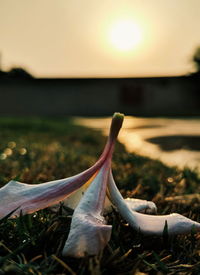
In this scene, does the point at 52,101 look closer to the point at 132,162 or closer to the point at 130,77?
the point at 130,77

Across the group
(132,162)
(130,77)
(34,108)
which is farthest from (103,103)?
(132,162)

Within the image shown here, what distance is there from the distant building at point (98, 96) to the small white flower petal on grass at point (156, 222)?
26.4 m

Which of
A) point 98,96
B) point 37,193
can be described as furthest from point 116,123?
point 98,96

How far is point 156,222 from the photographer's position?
3.29 feet

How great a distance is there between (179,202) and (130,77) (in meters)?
26.9

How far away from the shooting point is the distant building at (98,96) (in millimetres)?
27578

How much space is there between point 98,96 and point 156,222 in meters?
27.5

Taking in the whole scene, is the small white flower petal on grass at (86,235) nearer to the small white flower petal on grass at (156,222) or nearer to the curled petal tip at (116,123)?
the small white flower petal on grass at (156,222)

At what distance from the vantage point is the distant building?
90.5ft

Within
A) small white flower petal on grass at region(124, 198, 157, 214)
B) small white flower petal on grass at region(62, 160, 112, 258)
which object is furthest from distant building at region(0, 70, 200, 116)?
small white flower petal on grass at region(62, 160, 112, 258)

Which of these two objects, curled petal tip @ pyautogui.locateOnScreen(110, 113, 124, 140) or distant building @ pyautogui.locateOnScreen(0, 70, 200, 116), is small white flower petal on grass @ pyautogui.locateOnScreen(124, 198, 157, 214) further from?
distant building @ pyautogui.locateOnScreen(0, 70, 200, 116)

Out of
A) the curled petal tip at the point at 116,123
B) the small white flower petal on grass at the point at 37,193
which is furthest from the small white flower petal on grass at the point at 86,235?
the curled petal tip at the point at 116,123

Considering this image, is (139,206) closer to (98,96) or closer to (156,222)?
(156,222)

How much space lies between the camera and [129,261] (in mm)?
992
